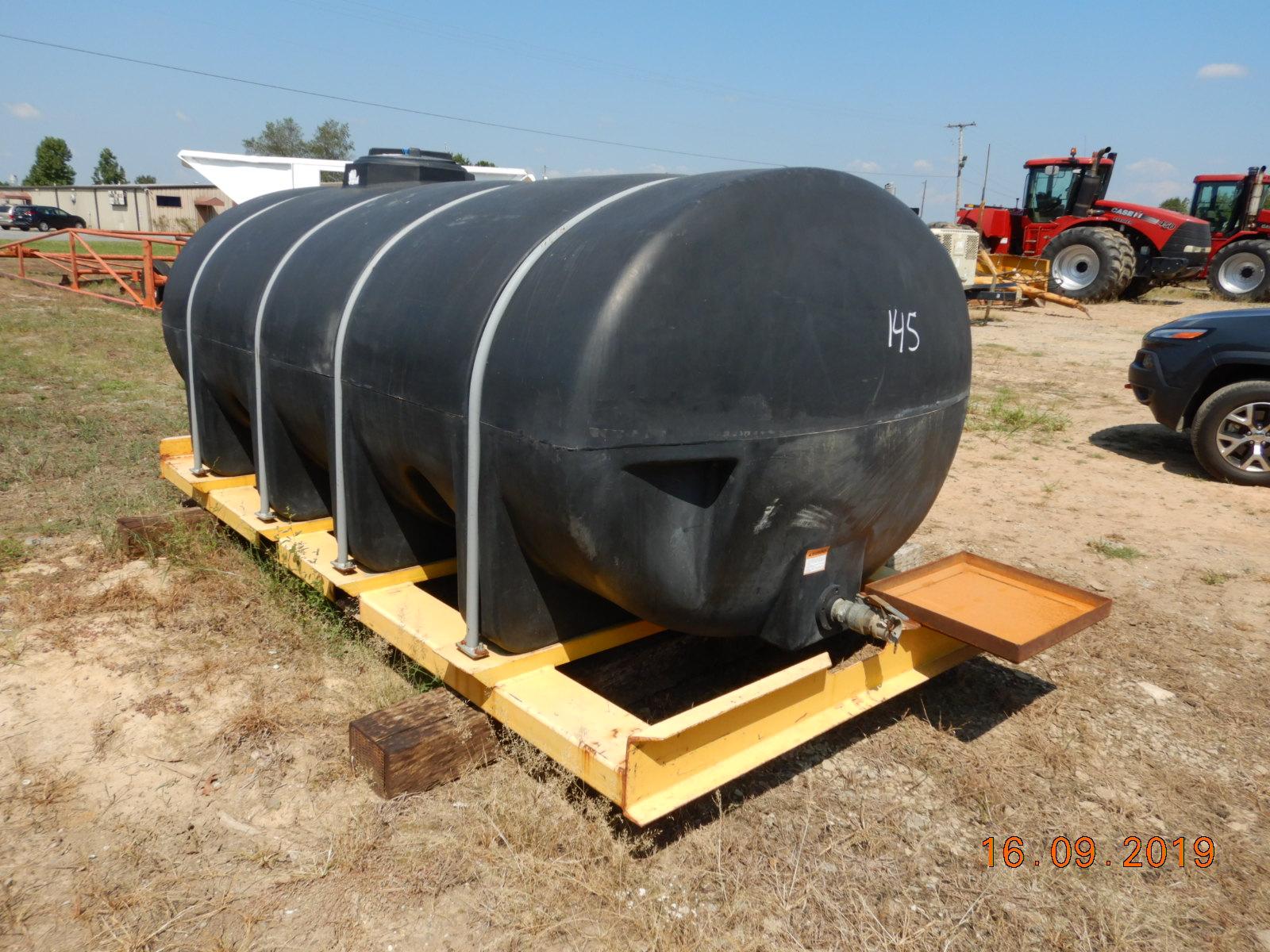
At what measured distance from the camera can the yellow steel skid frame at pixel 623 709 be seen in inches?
93.8

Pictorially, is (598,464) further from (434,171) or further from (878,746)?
(434,171)

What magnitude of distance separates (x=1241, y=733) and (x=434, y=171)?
425 centimetres

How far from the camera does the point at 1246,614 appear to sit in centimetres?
439

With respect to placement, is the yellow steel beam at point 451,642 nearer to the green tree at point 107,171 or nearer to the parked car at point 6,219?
the parked car at point 6,219

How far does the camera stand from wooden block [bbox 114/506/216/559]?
4.48 m

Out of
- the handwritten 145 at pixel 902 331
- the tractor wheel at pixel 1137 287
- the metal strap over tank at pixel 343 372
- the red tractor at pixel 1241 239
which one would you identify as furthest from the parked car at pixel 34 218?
the handwritten 145 at pixel 902 331

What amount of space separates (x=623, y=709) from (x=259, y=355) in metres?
2.12

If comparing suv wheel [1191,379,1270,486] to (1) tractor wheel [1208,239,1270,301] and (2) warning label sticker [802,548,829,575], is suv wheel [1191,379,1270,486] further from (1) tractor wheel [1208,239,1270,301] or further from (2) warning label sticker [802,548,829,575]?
(1) tractor wheel [1208,239,1270,301]

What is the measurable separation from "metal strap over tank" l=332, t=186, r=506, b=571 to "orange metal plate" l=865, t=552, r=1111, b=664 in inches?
75.9

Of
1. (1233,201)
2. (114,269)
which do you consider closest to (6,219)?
(114,269)

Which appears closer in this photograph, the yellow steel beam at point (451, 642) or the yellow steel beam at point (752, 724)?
the yellow steel beam at point (752, 724)

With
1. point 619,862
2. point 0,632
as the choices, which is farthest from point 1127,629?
point 0,632

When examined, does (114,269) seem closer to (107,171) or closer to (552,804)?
(552,804)

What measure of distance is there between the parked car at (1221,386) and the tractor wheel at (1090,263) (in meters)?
12.8
